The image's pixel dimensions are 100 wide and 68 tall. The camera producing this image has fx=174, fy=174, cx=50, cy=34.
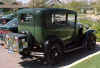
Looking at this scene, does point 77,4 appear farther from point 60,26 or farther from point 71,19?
point 60,26

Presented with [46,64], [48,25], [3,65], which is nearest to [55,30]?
[48,25]

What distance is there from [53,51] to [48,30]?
0.84 m

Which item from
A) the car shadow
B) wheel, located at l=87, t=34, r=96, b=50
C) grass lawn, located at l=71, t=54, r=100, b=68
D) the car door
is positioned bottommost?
the car shadow

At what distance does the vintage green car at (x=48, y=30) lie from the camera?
6.48 m

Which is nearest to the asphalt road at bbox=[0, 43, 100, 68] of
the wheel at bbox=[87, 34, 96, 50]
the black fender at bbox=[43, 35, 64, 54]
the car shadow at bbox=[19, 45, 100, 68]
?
the car shadow at bbox=[19, 45, 100, 68]

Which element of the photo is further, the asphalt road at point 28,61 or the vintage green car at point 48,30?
the asphalt road at point 28,61

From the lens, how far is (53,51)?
6707 millimetres

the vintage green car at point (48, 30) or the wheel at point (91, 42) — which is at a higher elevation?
the vintage green car at point (48, 30)

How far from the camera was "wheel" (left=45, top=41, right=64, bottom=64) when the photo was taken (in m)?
6.49

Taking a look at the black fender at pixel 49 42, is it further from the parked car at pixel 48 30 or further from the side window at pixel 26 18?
the side window at pixel 26 18

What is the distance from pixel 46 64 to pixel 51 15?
1.95m

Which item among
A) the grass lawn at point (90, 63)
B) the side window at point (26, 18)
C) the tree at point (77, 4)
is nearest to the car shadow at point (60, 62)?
the grass lawn at point (90, 63)

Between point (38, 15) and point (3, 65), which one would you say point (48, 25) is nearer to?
point (38, 15)

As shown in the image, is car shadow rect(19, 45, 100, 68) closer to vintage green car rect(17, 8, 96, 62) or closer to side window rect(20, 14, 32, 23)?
vintage green car rect(17, 8, 96, 62)
